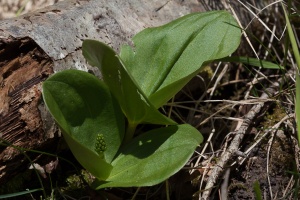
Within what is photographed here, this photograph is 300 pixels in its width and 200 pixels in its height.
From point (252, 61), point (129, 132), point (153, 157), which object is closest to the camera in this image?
point (153, 157)

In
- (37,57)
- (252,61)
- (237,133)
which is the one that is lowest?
(237,133)

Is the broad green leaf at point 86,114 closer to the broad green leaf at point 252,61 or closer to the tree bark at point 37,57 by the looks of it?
the tree bark at point 37,57

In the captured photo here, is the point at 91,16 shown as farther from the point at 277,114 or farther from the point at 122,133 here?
the point at 277,114

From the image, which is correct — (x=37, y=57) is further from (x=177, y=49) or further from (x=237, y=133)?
(x=237, y=133)

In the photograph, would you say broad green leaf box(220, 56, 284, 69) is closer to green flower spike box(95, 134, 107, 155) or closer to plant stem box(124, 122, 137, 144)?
plant stem box(124, 122, 137, 144)

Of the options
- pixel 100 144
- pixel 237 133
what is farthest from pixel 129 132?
pixel 237 133

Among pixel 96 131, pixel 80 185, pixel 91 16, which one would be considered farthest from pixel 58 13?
pixel 80 185

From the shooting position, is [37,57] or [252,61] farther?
[252,61]
